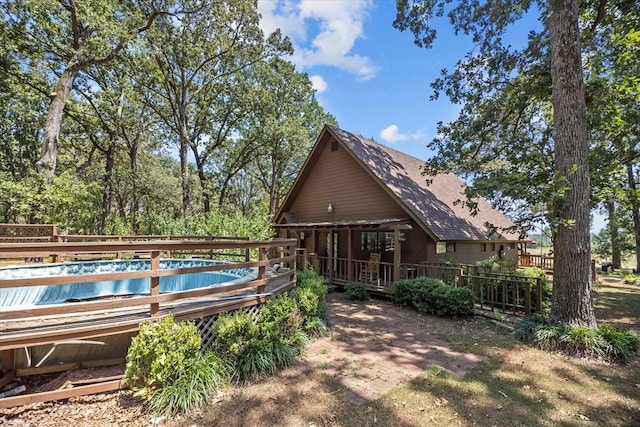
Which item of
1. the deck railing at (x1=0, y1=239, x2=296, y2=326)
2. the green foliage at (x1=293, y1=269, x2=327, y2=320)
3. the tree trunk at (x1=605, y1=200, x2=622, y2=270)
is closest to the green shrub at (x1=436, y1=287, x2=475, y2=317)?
the green foliage at (x1=293, y1=269, x2=327, y2=320)

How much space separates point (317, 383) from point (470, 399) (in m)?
2.12

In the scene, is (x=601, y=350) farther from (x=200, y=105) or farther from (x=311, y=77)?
(x=311, y=77)

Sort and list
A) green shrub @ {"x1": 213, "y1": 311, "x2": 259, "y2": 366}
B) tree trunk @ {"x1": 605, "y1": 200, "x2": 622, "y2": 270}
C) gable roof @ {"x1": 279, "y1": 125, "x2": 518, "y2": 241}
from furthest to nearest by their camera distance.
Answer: tree trunk @ {"x1": 605, "y1": 200, "x2": 622, "y2": 270}
gable roof @ {"x1": 279, "y1": 125, "x2": 518, "y2": 241}
green shrub @ {"x1": 213, "y1": 311, "x2": 259, "y2": 366}

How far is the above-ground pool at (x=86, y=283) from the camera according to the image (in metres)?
6.02

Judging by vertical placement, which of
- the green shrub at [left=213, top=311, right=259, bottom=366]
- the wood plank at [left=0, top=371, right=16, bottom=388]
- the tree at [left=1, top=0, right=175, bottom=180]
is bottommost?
the wood plank at [left=0, top=371, right=16, bottom=388]

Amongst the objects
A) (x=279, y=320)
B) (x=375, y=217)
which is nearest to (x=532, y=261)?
(x=375, y=217)

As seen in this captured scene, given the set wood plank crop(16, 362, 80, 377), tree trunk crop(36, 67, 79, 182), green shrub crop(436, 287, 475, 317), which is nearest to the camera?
wood plank crop(16, 362, 80, 377)

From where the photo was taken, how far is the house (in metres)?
11.2

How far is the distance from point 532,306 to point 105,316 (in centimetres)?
968

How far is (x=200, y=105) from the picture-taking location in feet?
77.0

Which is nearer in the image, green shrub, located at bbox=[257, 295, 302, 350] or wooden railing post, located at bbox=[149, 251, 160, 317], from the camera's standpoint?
wooden railing post, located at bbox=[149, 251, 160, 317]

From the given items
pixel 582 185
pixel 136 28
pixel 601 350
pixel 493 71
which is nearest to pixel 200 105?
pixel 136 28

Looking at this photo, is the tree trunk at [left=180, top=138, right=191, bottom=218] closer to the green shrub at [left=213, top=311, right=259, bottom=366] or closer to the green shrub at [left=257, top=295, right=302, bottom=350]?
the green shrub at [left=257, top=295, right=302, bottom=350]

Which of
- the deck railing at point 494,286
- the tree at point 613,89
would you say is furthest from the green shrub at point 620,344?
the tree at point 613,89
